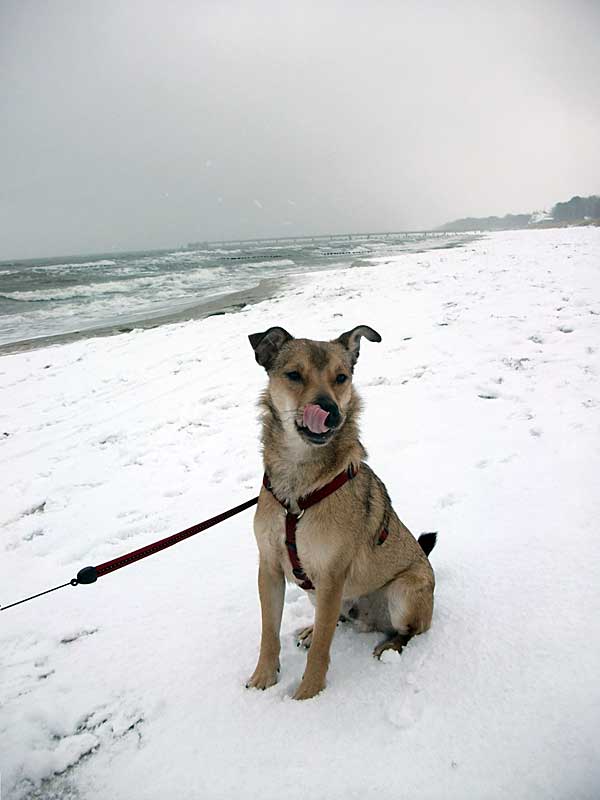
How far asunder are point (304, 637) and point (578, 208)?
559ft

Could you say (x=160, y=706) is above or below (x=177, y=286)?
below

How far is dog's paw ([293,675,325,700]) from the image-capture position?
8.05 ft

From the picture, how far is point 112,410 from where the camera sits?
798 centimetres

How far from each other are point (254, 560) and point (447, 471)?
7.47ft

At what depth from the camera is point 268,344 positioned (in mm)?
3160

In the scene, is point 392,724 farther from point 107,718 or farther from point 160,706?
point 107,718

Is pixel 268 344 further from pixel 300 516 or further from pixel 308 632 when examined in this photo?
pixel 308 632

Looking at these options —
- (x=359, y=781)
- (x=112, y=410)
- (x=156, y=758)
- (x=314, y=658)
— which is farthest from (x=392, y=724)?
(x=112, y=410)

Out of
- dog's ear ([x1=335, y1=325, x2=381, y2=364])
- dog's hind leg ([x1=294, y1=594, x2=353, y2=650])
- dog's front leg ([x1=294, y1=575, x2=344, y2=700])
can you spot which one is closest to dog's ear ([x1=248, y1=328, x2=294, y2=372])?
dog's ear ([x1=335, y1=325, x2=381, y2=364])

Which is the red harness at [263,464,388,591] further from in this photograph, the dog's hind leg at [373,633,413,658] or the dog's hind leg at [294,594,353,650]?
the dog's hind leg at [373,633,413,658]

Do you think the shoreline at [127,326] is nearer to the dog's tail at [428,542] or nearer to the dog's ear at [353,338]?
the dog's ear at [353,338]

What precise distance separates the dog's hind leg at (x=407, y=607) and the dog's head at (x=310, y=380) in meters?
1.07

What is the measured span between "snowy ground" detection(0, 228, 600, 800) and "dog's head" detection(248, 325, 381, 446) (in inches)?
58.6

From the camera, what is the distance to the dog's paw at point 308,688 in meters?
2.46
